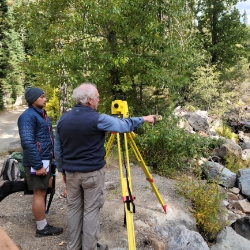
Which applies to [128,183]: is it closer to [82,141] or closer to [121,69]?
[82,141]

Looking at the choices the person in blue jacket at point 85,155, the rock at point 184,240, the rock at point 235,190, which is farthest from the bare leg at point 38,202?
the rock at point 235,190

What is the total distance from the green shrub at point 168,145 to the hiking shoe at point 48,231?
2.81 metres

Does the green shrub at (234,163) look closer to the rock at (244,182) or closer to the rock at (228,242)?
the rock at (244,182)

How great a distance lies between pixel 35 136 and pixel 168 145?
3543 mm

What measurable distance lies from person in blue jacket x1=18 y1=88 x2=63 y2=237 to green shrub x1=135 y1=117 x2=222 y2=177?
9.31ft

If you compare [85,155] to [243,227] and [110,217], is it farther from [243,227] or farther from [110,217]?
[243,227]

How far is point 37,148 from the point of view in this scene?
327 centimetres

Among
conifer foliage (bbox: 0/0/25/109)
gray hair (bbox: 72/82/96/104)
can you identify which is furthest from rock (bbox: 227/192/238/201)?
conifer foliage (bbox: 0/0/25/109)

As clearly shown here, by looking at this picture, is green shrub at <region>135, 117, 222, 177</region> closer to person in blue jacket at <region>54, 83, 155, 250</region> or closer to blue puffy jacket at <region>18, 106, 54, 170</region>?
blue puffy jacket at <region>18, 106, 54, 170</region>

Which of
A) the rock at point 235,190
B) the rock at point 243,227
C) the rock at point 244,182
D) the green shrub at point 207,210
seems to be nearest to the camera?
the green shrub at point 207,210

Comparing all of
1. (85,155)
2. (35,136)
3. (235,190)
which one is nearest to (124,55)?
(35,136)

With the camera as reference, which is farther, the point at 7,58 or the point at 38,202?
the point at 7,58

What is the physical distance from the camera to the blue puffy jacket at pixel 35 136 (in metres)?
3.16

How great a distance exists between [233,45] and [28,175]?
18064 mm
